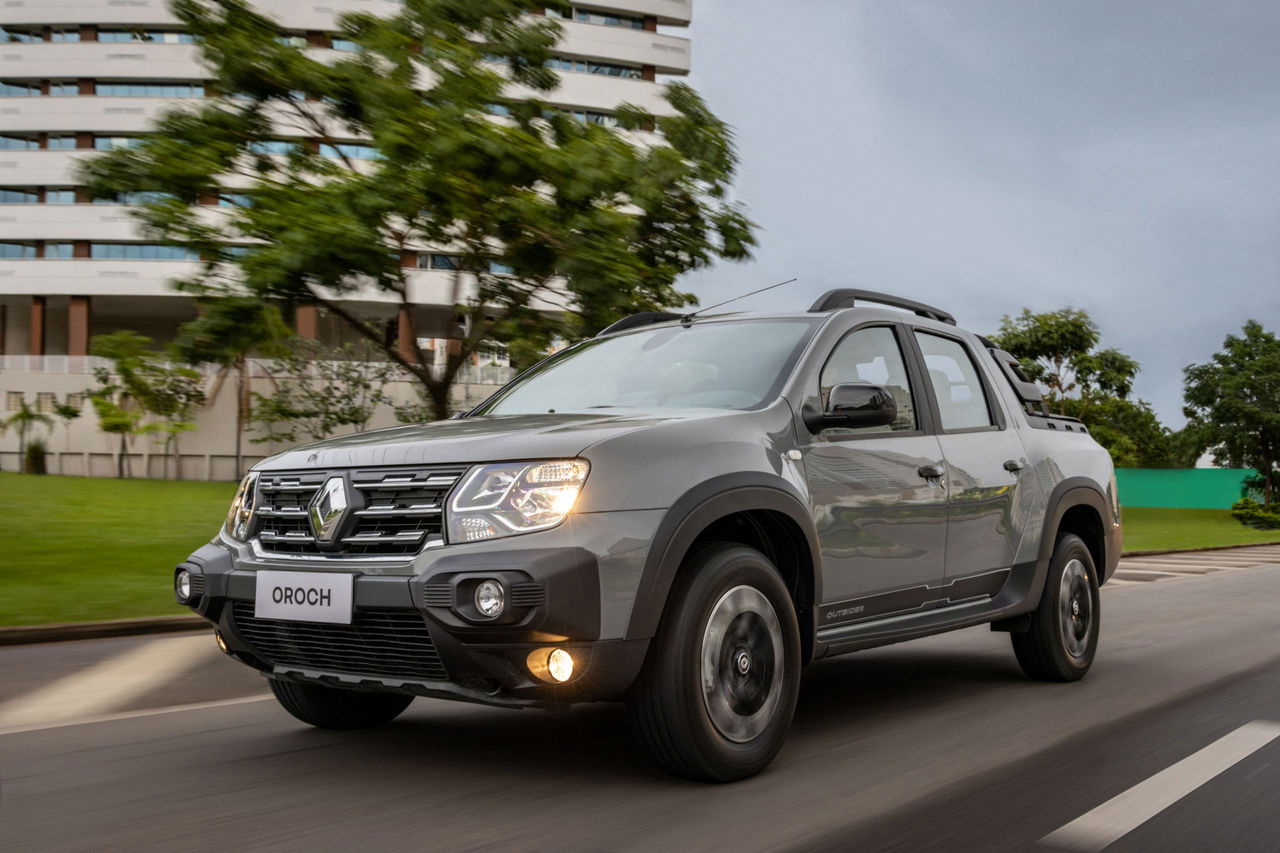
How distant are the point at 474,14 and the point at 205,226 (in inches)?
132

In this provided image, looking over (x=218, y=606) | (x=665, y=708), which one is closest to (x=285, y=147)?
(x=218, y=606)

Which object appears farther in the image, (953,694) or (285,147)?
(285,147)

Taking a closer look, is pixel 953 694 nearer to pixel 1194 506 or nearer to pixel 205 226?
pixel 205 226

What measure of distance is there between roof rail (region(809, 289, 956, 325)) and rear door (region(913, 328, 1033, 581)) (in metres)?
0.18

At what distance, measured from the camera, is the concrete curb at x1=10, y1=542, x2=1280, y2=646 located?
7.82 m

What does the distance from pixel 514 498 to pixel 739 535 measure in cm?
107

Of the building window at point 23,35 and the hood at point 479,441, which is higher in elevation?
the building window at point 23,35

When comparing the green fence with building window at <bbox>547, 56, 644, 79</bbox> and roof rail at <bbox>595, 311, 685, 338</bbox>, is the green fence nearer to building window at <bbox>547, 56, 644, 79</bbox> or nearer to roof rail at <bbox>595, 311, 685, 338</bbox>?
building window at <bbox>547, 56, 644, 79</bbox>

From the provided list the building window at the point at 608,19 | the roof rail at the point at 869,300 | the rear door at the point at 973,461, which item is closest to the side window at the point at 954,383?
the rear door at the point at 973,461

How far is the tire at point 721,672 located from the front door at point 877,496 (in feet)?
1.33

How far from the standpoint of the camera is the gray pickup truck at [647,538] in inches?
146

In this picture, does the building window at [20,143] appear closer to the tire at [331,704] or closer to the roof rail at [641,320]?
the roof rail at [641,320]

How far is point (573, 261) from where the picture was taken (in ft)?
35.5

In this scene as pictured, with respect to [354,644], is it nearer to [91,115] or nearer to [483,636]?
[483,636]
